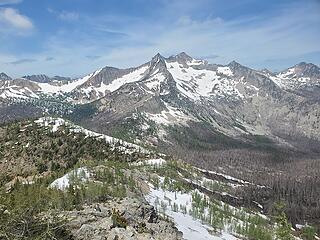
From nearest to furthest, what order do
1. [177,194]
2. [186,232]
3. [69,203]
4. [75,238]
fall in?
[75,238]
[69,203]
[186,232]
[177,194]

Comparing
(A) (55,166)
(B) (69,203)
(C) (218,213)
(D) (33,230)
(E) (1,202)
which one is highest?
(E) (1,202)

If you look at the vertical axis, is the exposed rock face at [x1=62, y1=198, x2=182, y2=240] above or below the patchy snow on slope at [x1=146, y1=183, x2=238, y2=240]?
above

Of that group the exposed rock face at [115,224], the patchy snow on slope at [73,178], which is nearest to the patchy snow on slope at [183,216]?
the patchy snow on slope at [73,178]

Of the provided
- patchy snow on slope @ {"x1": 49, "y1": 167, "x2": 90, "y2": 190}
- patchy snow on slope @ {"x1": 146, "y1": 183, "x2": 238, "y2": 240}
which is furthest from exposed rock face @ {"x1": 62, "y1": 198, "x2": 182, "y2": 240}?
patchy snow on slope @ {"x1": 49, "y1": 167, "x2": 90, "y2": 190}

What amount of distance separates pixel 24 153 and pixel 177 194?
76735 millimetres

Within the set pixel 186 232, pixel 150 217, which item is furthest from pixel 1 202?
pixel 186 232

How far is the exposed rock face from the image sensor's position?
5641 centimetres

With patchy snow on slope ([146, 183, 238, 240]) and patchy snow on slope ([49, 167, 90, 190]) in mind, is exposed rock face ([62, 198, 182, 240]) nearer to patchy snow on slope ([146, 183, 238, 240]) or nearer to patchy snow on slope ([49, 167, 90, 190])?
patchy snow on slope ([146, 183, 238, 240])

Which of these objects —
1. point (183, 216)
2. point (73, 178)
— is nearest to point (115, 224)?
point (73, 178)

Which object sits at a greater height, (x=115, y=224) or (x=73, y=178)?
(x=115, y=224)

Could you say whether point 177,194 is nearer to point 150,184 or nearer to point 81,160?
point 150,184

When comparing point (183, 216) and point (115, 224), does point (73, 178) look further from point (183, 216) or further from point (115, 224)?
point (115, 224)

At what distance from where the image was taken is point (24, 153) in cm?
19262

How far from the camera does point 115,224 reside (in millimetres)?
60188
